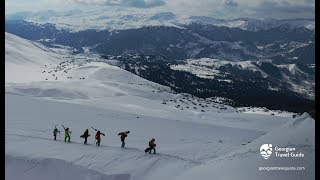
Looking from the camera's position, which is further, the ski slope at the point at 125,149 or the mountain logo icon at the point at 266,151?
the ski slope at the point at 125,149

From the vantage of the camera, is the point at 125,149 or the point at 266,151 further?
the point at 125,149

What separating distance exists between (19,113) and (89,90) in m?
60.7

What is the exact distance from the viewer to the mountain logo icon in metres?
26.7

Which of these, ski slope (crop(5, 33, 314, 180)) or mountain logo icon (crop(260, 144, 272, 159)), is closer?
mountain logo icon (crop(260, 144, 272, 159))

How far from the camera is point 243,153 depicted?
28.5 metres

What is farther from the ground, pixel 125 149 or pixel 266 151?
pixel 266 151

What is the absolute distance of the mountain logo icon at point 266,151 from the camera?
87.7 ft

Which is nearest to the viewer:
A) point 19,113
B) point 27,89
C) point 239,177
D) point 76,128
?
point 239,177

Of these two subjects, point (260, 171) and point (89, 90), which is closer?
point (260, 171)

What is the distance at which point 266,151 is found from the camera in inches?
1060

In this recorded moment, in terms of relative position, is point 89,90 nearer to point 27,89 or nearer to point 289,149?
point 27,89
